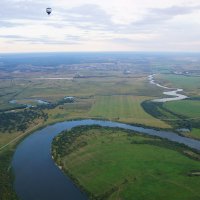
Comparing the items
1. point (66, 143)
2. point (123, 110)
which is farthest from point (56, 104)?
point (66, 143)

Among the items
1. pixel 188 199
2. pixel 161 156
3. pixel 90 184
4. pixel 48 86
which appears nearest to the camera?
pixel 188 199

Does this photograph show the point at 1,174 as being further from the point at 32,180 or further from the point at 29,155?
the point at 29,155

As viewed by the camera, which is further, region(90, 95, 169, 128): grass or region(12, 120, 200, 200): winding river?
region(90, 95, 169, 128): grass

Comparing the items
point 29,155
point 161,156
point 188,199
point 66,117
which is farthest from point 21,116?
point 188,199

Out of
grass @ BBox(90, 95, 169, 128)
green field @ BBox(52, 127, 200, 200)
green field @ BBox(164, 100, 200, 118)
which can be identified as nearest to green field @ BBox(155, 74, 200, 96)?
green field @ BBox(164, 100, 200, 118)

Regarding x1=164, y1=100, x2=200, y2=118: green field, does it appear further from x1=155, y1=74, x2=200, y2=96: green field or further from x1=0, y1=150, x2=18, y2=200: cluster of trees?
x1=0, y1=150, x2=18, y2=200: cluster of trees

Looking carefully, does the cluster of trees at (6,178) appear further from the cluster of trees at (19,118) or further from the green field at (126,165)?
the cluster of trees at (19,118)
